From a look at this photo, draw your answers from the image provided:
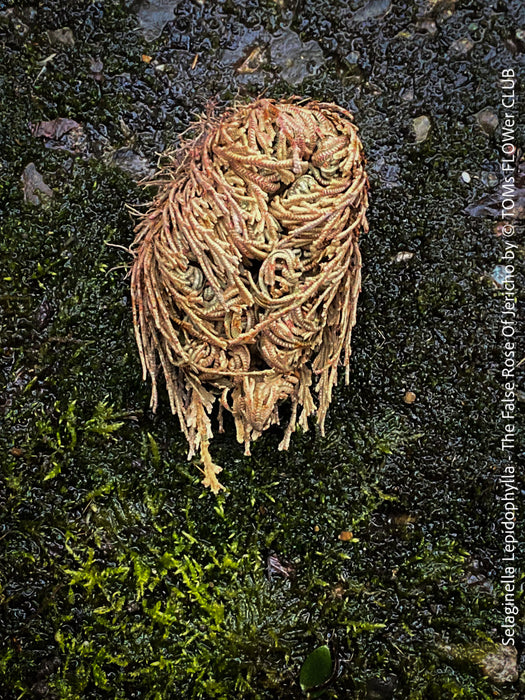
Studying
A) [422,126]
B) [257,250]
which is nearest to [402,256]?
[422,126]

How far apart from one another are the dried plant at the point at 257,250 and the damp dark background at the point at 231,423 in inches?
13.4

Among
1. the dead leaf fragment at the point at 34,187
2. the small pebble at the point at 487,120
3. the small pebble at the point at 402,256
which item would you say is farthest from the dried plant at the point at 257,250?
the small pebble at the point at 487,120

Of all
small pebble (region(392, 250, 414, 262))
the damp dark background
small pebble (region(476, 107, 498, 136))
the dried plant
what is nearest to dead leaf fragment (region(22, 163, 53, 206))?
the damp dark background

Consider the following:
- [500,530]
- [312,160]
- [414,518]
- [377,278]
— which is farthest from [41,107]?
[500,530]

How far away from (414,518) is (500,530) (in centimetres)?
24

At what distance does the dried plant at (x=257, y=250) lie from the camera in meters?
1.35

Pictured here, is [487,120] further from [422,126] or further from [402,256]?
[402,256]

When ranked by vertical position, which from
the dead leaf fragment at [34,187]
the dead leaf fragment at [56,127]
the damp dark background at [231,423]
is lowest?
the damp dark background at [231,423]

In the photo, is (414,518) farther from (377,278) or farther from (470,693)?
(377,278)

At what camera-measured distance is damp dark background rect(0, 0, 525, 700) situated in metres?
1.76

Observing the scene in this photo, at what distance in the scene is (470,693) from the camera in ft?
5.83

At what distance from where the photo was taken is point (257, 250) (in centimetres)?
135

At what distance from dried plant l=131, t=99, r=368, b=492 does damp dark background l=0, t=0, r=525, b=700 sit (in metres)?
0.34

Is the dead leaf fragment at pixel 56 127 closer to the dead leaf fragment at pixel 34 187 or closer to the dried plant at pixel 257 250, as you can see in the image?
the dead leaf fragment at pixel 34 187
